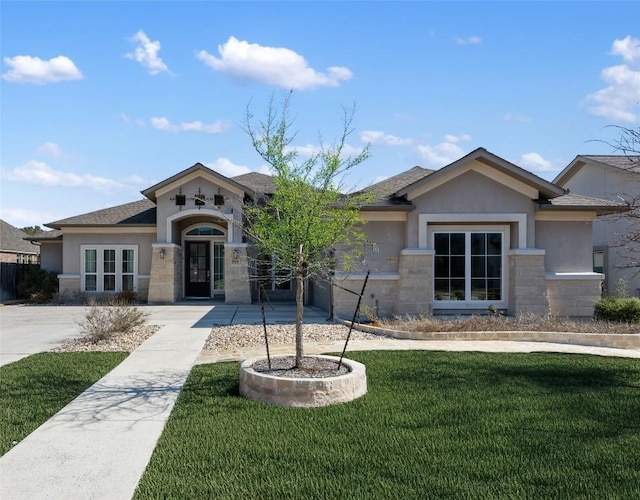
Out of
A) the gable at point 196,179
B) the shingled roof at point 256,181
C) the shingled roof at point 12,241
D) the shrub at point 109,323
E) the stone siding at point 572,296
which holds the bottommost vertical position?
the shrub at point 109,323

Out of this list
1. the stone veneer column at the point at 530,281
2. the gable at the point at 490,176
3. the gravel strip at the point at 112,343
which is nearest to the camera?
the gravel strip at the point at 112,343

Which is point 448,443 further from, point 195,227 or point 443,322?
point 195,227

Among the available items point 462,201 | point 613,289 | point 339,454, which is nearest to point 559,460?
A: point 339,454

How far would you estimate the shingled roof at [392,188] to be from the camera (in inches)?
596

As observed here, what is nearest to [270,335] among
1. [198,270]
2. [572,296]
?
[572,296]

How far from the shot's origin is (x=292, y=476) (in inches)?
181

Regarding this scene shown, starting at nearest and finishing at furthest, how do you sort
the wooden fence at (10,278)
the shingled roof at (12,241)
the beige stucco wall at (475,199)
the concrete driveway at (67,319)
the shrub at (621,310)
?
the concrete driveway at (67,319) < the shrub at (621,310) < the beige stucco wall at (475,199) < the wooden fence at (10,278) < the shingled roof at (12,241)

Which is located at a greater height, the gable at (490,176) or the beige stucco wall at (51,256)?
the gable at (490,176)

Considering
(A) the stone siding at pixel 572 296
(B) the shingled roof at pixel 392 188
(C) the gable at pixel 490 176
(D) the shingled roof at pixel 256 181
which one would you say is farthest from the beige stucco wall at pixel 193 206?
(A) the stone siding at pixel 572 296

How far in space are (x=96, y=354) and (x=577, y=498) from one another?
8691mm

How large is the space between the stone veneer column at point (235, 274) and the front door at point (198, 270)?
2.90 meters

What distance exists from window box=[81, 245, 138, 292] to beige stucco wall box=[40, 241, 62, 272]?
353cm

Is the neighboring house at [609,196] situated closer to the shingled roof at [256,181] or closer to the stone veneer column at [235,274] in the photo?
the stone veneer column at [235,274]

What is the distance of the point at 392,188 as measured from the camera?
1692cm
